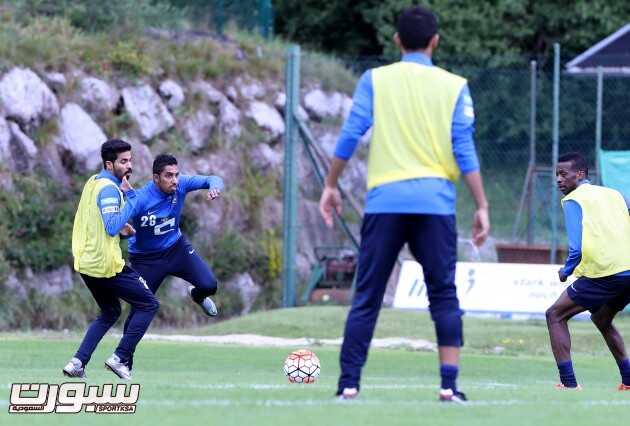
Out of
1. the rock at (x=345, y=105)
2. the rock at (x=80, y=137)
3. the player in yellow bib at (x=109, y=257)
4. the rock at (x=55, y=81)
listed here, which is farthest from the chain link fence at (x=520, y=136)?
the player in yellow bib at (x=109, y=257)

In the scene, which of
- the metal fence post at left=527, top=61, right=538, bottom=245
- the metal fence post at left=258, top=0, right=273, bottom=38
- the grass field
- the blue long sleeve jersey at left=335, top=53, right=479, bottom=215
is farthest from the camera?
the metal fence post at left=258, top=0, right=273, bottom=38

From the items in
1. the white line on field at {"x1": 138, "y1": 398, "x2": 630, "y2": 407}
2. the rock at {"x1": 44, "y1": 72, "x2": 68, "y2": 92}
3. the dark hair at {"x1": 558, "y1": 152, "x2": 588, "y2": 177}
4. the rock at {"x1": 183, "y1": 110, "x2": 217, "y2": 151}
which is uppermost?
the dark hair at {"x1": 558, "y1": 152, "x2": 588, "y2": 177}

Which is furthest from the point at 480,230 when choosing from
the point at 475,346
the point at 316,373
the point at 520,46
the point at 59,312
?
the point at 520,46

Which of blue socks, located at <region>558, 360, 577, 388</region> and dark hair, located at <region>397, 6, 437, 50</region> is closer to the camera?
dark hair, located at <region>397, 6, 437, 50</region>

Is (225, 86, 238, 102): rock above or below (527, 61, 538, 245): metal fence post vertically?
above

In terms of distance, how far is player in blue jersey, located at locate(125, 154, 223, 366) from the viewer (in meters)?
11.5

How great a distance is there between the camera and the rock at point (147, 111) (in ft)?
70.3

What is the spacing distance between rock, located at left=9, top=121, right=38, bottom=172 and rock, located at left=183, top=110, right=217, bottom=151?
3.12 metres

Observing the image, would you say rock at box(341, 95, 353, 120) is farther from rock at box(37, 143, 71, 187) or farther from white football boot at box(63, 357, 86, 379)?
white football boot at box(63, 357, 86, 379)

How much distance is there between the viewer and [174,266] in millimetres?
11812

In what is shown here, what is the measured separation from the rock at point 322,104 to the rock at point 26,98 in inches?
216

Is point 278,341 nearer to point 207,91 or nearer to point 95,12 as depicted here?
point 207,91

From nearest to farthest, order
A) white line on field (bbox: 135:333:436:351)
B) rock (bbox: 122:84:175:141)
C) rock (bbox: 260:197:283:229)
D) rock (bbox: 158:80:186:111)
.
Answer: white line on field (bbox: 135:333:436:351), rock (bbox: 122:84:175:141), rock (bbox: 158:80:186:111), rock (bbox: 260:197:283:229)

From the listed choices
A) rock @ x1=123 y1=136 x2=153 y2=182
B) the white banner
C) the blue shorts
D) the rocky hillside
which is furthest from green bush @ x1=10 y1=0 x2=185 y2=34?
the blue shorts
